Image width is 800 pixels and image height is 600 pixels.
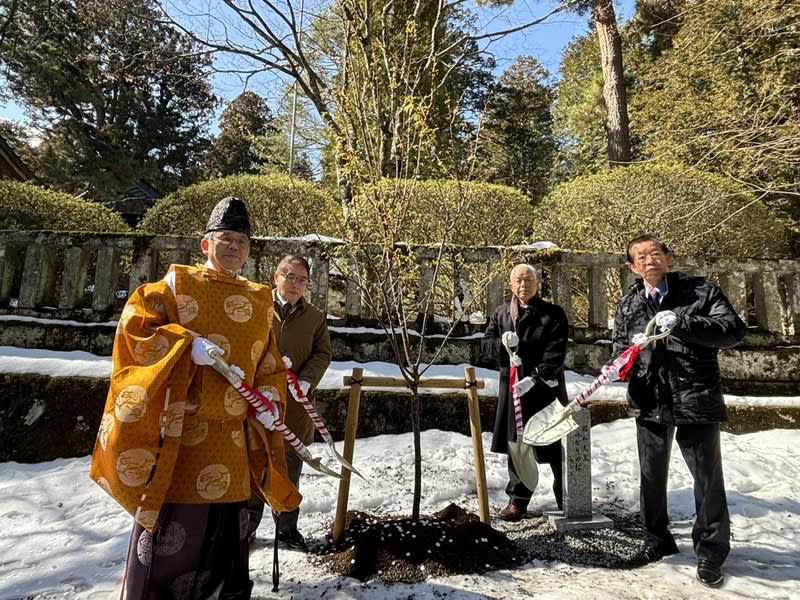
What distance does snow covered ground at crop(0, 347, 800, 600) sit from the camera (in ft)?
7.92

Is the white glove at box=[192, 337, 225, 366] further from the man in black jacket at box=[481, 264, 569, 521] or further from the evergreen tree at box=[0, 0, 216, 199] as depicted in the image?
the evergreen tree at box=[0, 0, 216, 199]

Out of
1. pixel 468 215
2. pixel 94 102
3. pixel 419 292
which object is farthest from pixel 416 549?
pixel 94 102

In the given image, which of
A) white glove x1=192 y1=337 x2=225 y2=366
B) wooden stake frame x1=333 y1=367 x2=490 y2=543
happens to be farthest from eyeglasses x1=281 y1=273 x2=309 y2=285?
white glove x1=192 y1=337 x2=225 y2=366

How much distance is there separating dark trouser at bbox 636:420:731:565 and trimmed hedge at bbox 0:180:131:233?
749cm

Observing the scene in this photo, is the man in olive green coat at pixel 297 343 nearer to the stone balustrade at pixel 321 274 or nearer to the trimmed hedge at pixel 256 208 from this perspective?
the stone balustrade at pixel 321 274

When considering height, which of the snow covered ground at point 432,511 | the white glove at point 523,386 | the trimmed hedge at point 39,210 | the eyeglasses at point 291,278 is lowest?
the snow covered ground at point 432,511

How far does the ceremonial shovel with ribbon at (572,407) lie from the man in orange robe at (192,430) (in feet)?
5.38

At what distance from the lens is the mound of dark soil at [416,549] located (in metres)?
2.51

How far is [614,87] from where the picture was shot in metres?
11.8

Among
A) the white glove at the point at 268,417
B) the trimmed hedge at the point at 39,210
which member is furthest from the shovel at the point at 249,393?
the trimmed hedge at the point at 39,210

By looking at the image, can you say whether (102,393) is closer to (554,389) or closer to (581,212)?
→ (554,389)

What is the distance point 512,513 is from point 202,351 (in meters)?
2.58

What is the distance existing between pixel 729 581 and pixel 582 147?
17483mm

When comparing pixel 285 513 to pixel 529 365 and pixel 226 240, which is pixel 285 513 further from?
pixel 529 365
